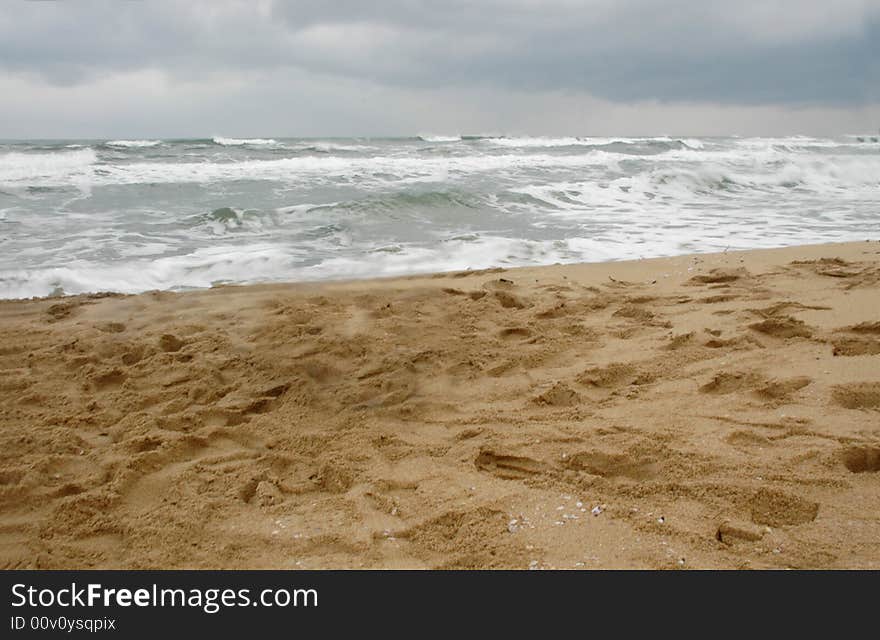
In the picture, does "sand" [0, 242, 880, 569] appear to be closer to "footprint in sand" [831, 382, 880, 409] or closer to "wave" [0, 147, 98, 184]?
"footprint in sand" [831, 382, 880, 409]

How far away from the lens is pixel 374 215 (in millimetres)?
9234

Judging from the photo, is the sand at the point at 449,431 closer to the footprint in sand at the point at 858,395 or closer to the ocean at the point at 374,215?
the footprint in sand at the point at 858,395

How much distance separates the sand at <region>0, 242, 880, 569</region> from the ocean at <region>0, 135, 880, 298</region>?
1741mm

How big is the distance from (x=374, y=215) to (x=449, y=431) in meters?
6.86

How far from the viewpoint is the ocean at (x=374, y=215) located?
619 cm

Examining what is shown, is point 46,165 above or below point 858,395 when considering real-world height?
above

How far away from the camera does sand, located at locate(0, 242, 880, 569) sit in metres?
1.97

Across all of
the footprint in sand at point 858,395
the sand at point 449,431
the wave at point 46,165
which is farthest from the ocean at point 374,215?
the footprint in sand at point 858,395

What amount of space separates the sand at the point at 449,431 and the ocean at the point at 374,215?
68.5 inches

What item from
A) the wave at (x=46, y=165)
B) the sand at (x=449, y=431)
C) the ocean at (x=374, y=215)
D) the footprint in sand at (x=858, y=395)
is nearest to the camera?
the sand at (x=449, y=431)

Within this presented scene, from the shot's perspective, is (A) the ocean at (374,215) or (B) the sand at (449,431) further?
(A) the ocean at (374,215)

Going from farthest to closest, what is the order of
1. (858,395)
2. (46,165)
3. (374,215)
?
(46,165)
(374,215)
(858,395)

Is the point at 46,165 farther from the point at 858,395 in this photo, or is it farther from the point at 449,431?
the point at 858,395

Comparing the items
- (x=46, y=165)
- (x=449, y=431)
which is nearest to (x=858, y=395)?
(x=449, y=431)
